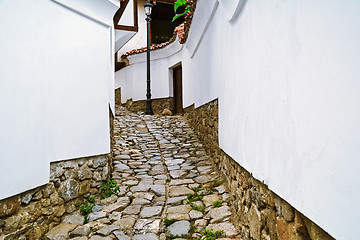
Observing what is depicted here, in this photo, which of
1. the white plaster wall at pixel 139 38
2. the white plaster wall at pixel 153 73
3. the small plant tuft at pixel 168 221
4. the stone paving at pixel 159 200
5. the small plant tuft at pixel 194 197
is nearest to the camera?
the stone paving at pixel 159 200

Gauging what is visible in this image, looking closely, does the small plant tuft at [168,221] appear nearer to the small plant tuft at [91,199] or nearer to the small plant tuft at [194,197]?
the small plant tuft at [194,197]

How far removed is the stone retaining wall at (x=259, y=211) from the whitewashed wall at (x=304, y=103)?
0.26ft

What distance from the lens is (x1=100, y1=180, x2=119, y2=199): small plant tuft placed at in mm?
3779

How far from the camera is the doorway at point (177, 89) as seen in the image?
34.0 ft

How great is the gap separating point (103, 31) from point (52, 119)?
1552 mm

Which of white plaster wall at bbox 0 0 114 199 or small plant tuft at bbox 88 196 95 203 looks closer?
white plaster wall at bbox 0 0 114 199

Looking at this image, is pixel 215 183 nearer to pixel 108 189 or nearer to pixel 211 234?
pixel 211 234

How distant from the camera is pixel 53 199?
299 cm

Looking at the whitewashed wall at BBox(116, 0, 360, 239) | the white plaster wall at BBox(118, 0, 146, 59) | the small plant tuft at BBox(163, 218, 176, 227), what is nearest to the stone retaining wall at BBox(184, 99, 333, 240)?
the whitewashed wall at BBox(116, 0, 360, 239)

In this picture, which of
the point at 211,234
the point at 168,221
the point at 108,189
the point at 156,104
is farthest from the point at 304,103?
the point at 156,104

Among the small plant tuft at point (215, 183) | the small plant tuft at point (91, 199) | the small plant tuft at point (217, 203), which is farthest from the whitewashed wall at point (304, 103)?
the small plant tuft at point (91, 199)

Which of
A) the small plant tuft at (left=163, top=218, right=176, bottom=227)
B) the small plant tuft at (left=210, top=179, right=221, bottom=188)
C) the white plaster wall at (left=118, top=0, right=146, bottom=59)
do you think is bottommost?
the small plant tuft at (left=163, top=218, right=176, bottom=227)

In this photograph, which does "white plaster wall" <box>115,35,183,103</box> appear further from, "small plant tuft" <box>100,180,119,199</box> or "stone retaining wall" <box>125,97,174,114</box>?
"small plant tuft" <box>100,180,119,199</box>

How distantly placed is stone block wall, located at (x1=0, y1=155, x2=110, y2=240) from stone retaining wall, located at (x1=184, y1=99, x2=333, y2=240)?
170cm
